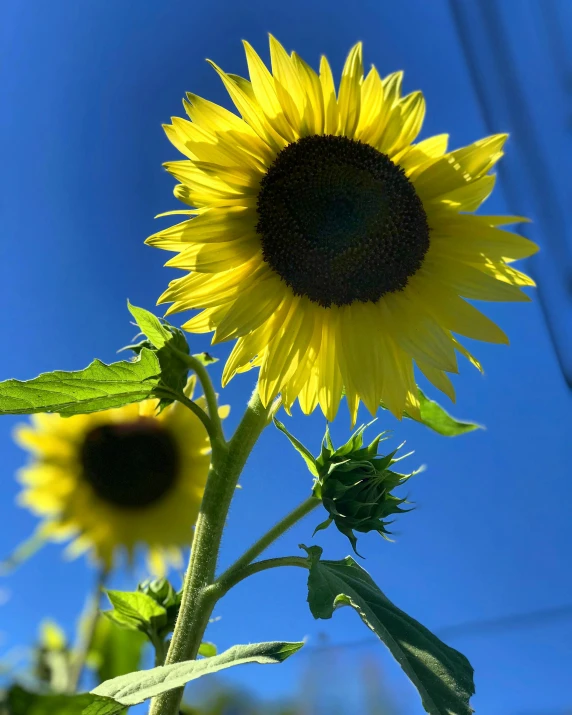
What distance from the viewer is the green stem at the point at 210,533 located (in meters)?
1.08

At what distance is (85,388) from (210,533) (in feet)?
1.14

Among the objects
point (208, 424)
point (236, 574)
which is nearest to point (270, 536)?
point (236, 574)

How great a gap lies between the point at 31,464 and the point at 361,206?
148 cm

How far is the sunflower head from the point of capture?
127 cm

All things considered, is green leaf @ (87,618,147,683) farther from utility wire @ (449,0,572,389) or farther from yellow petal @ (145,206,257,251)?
utility wire @ (449,0,572,389)

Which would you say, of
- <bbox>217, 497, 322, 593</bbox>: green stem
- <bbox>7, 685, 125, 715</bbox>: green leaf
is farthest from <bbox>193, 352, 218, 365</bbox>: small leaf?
<bbox>7, 685, 125, 715</bbox>: green leaf

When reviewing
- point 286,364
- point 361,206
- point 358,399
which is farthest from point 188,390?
point 361,206

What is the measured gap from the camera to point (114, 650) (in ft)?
5.40

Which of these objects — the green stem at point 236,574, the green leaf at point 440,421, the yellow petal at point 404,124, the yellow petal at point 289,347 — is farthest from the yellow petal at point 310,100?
the green stem at point 236,574

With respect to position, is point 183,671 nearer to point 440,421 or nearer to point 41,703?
point 41,703

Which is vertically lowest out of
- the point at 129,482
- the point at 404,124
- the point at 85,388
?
the point at 85,388

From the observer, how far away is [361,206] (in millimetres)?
1486

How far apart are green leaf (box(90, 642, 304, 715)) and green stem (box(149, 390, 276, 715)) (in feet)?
0.38

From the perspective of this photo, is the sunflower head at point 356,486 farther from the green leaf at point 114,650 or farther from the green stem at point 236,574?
the green leaf at point 114,650
